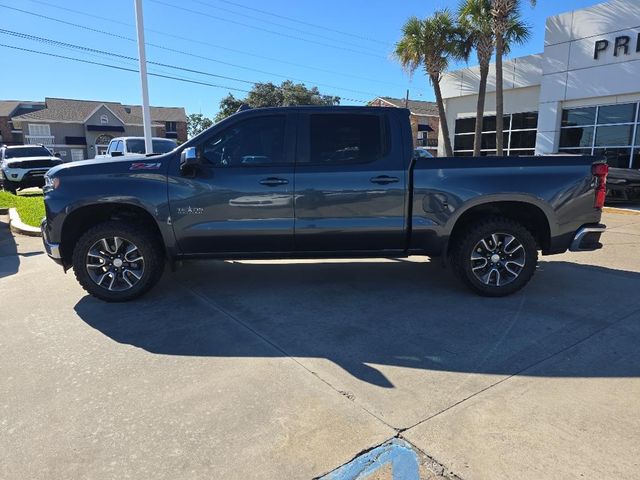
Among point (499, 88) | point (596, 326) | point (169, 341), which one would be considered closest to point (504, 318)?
point (596, 326)

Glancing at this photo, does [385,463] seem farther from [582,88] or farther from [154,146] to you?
[582,88]

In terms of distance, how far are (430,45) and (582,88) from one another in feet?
19.4

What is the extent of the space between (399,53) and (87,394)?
19433 mm

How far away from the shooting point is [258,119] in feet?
16.1

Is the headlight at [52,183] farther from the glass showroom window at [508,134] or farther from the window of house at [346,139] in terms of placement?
the glass showroom window at [508,134]

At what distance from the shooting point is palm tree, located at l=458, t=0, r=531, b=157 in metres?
17.0

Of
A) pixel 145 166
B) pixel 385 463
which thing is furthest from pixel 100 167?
pixel 385 463

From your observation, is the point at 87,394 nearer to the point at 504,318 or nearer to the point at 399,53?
the point at 504,318

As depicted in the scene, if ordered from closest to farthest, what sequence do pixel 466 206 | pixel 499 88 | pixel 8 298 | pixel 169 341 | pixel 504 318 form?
1. pixel 169 341
2. pixel 504 318
3. pixel 466 206
4. pixel 8 298
5. pixel 499 88

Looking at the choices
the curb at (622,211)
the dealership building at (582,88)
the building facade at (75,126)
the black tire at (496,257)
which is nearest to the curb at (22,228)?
the black tire at (496,257)

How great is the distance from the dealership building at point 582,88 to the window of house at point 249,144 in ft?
47.7

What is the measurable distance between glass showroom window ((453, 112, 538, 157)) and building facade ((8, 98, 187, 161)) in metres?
44.3

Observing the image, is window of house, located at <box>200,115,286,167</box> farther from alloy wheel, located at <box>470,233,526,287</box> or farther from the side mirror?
alloy wheel, located at <box>470,233,526,287</box>

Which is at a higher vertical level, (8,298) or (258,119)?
(258,119)
